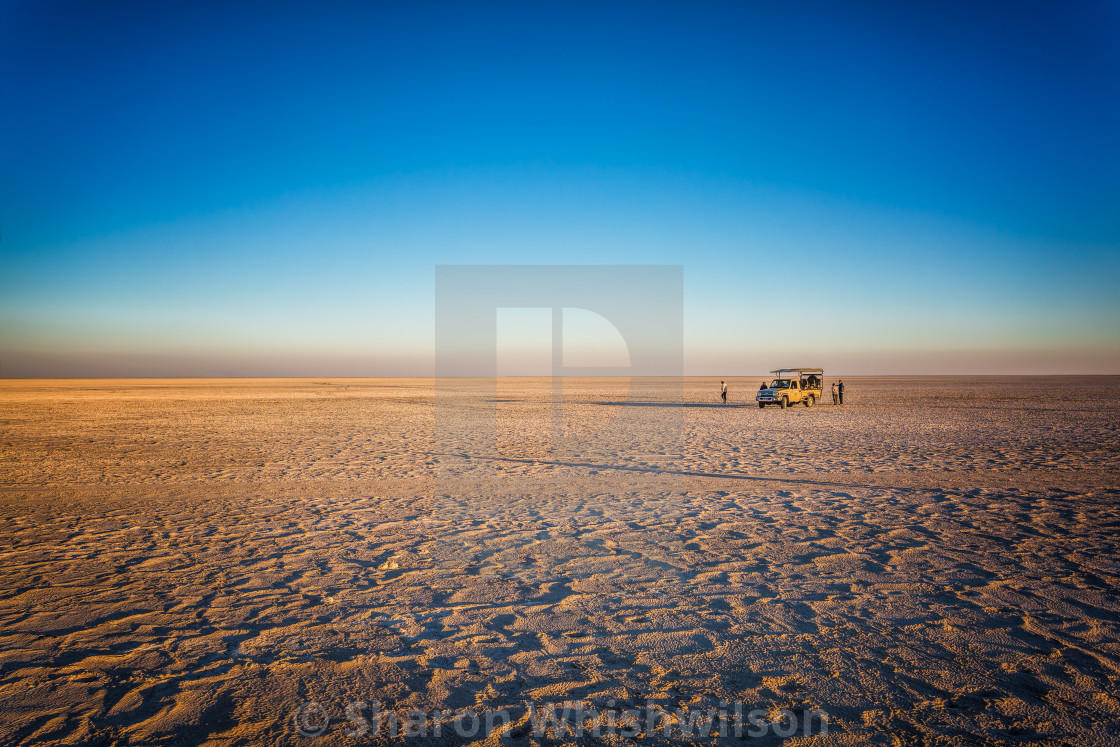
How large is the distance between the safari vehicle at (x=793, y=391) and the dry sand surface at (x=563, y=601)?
18131mm

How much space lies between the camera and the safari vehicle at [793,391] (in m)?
29.5

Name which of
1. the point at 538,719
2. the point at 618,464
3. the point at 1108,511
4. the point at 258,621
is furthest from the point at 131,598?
the point at 1108,511

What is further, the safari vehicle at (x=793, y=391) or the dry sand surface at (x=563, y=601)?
the safari vehicle at (x=793, y=391)

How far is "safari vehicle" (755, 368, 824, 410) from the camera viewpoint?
29.5 m

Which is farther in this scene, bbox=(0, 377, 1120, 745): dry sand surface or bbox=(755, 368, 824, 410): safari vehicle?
bbox=(755, 368, 824, 410): safari vehicle

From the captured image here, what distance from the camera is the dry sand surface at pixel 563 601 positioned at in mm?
3291

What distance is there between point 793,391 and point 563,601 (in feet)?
94.0

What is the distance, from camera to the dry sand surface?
10.8 feet

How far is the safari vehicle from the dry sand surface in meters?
18.1

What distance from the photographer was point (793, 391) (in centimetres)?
3011

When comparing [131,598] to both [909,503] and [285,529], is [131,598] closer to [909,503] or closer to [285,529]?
[285,529]

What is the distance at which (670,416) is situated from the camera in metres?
25.1

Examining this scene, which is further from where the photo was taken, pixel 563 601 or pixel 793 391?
pixel 793 391

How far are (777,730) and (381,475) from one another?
953 centimetres
